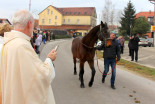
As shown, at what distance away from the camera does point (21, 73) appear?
1825 millimetres

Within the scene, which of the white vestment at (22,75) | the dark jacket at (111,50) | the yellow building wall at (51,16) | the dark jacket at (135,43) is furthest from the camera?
the yellow building wall at (51,16)

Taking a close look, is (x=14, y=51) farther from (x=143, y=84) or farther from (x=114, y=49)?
(x=143, y=84)

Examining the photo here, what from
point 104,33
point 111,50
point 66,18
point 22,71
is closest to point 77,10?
point 66,18

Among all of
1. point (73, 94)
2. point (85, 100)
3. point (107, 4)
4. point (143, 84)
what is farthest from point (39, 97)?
point (107, 4)

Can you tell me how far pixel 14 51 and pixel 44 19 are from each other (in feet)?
254

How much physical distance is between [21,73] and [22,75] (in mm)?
23

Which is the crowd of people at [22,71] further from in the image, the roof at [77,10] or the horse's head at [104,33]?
the roof at [77,10]

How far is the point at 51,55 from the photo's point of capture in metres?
2.31

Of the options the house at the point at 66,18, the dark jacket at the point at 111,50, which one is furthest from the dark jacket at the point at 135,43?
the house at the point at 66,18

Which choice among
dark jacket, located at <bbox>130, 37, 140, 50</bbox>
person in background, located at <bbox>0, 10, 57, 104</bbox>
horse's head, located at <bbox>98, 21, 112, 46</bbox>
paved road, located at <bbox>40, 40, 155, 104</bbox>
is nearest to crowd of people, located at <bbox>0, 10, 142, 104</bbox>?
person in background, located at <bbox>0, 10, 57, 104</bbox>

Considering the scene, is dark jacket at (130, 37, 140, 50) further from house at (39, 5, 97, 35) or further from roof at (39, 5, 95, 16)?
roof at (39, 5, 95, 16)

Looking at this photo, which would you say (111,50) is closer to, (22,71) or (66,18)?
(22,71)

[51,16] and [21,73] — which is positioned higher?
[51,16]

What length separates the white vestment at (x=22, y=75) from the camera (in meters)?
1.83
